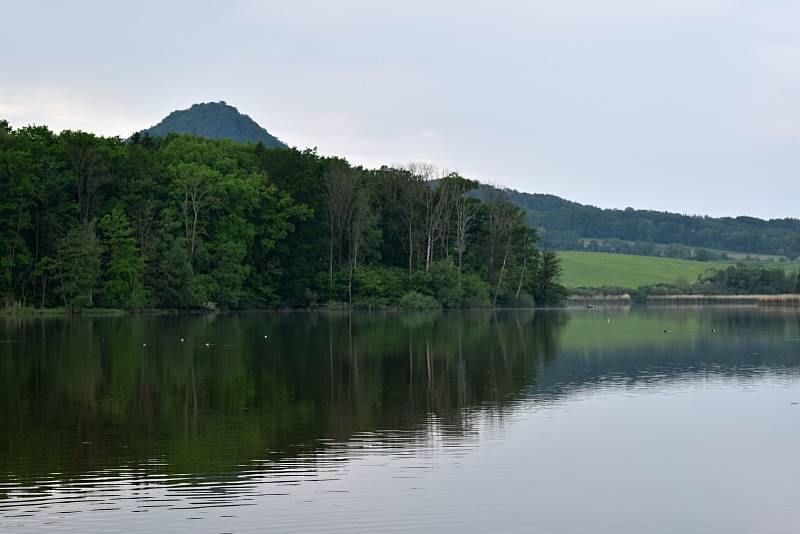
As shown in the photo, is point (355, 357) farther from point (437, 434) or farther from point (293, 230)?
point (293, 230)

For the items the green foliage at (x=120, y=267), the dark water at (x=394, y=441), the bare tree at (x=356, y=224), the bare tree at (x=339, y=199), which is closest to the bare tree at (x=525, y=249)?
the bare tree at (x=356, y=224)

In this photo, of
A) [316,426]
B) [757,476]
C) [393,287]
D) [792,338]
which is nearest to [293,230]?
[393,287]

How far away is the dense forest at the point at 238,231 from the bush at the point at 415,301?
0.82 feet

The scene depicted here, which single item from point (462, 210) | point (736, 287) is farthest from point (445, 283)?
point (736, 287)

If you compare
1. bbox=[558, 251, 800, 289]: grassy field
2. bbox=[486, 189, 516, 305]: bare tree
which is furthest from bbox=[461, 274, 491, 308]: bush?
bbox=[558, 251, 800, 289]: grassy field

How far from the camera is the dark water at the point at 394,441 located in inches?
658

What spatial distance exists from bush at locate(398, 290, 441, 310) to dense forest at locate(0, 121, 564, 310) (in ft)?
0.82

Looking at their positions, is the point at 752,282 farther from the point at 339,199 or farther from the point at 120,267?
the point at 120,267

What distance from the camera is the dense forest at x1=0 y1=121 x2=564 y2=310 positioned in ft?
291

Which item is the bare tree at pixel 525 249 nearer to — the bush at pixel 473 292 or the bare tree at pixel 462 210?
the bush at pixel 473 292

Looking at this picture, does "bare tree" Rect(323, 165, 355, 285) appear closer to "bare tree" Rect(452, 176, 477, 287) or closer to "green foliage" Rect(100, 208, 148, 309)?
"bare tree" Rect(452, 176, 477, 287)

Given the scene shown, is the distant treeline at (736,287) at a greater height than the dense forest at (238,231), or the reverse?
the dense forest at (238,231)

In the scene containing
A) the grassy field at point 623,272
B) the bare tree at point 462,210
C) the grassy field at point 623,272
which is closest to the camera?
the bare tree at point 462,210

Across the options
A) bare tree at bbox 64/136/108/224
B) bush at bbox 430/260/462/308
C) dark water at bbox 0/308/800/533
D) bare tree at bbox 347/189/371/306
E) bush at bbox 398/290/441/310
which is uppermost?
bare tree at bbox 64/136/108/224
